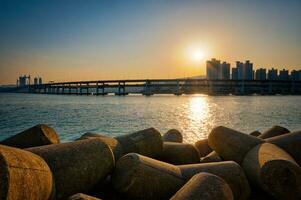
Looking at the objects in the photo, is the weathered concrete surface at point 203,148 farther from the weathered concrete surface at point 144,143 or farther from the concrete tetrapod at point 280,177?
the concrete tetrapod at point 280,177

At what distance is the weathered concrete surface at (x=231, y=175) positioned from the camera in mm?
6172

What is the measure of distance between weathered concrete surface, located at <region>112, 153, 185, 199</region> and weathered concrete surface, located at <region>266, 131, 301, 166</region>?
366 cm

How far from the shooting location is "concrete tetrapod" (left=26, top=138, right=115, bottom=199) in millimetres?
5285

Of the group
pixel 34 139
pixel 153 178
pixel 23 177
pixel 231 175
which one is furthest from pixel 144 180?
pixel 34 139

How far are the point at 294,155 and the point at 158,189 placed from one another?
4.26 m

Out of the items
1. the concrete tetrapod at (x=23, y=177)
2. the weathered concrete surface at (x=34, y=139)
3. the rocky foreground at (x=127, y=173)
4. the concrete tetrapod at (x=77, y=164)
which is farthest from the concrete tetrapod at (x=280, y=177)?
the weathered concrete surface at (x=34, y=139)

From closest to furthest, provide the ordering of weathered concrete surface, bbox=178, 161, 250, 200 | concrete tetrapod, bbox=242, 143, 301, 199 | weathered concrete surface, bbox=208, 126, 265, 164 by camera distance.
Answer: concrete tetrapod, bbox=242, 143, 301, 199
weathered concrete surface, bbox=178, 161, 250, 200
weathered concrete surface, bbox=208, 126, 265, 164

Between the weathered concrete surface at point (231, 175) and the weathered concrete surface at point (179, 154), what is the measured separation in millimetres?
2037

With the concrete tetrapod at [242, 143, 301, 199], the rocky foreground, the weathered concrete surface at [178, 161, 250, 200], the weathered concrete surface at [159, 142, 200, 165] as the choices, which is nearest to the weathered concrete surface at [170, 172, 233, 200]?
the rocky foreground

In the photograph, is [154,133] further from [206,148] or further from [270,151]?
[206,148]

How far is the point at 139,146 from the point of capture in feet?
26.2

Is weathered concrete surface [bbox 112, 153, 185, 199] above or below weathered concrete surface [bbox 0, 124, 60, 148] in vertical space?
below

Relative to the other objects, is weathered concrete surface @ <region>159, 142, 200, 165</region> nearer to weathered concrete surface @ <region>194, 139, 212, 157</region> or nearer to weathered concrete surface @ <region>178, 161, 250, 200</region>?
weathered concrete surface @ <region>178, 161, 250, 200</region>

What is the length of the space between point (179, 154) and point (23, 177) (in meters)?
5.16
